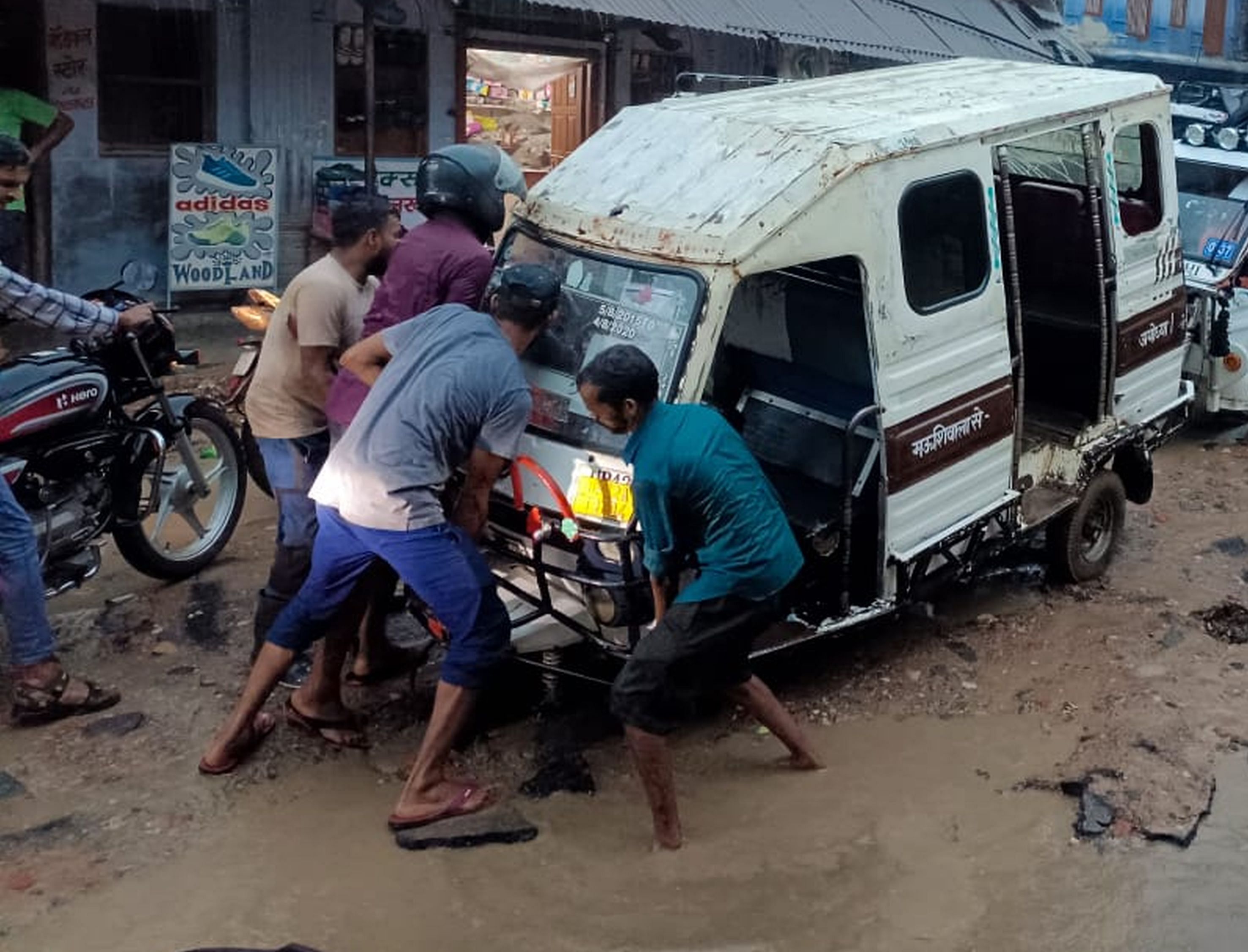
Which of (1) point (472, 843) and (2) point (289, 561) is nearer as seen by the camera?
(1) point (472, 843)

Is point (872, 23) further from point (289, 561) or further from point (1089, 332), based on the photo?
point (289, 561)

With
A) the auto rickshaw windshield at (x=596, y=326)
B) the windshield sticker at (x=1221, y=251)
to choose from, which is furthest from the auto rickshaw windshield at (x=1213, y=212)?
the auto rickshaw windshield at (x=596, y=326)

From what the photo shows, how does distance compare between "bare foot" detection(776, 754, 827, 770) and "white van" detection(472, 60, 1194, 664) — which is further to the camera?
"bare foot" detection(776, 754, 827, 770)

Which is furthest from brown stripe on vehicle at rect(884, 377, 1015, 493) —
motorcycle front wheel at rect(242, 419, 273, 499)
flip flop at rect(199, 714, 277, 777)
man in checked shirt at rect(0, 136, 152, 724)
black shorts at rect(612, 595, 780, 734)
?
motorcycle front wheel at rect(242, 419, 273, 499)

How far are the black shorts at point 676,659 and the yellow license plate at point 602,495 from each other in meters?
0.45

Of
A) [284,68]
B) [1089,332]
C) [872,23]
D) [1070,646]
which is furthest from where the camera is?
[872,23]

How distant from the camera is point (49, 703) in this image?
489cm

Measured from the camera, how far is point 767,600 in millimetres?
Result: 4246

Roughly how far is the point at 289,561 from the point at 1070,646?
321cm

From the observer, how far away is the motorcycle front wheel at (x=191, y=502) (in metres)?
5.98

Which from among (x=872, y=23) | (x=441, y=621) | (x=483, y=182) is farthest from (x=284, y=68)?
(x=441, y=621)

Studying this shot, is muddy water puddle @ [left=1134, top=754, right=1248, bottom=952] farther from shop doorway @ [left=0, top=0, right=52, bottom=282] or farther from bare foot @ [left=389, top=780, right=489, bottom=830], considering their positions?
shop doorway @ [left=0, top=0, right=52, bottom=282]

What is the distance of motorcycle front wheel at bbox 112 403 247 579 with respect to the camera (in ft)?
19.6

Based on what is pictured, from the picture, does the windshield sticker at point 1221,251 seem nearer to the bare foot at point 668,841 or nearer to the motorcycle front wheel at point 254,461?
the motorcycle front wheel at point 254,461
